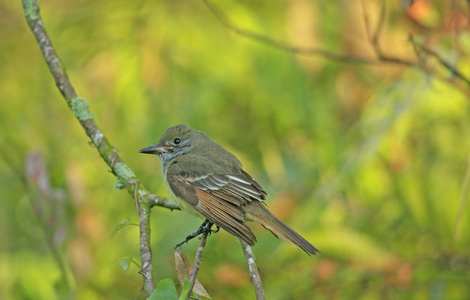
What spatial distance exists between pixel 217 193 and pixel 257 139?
2.42 metres

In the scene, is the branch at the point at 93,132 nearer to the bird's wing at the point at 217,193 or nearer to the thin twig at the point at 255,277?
the bird's wing at the point at 217,193

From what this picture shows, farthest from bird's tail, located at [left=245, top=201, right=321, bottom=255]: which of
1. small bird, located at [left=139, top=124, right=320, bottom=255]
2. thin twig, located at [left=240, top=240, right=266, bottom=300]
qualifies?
thin twig, located at [left=240, top=240, right=266, bottom=300]

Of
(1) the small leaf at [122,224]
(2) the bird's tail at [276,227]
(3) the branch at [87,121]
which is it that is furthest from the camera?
(3) the branch at [87,121]

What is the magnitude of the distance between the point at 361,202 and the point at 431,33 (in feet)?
5.59

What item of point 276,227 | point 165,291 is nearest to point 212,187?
point 276,227

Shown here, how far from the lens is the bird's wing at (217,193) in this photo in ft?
12.6

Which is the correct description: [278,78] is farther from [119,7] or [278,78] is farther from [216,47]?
[119,7]

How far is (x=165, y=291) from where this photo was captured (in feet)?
8.18

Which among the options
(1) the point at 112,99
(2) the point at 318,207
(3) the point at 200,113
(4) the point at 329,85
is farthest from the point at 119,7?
(2) the point at 318,207

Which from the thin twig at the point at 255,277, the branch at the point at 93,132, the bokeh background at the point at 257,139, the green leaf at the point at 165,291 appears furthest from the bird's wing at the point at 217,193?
the green leaf at the point at 165,291

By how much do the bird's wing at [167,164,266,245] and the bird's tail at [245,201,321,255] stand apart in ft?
0.19

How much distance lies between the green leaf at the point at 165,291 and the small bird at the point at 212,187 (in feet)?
2.90

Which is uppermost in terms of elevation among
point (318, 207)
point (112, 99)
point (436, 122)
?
point (112, 99)

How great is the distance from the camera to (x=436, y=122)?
15.6 ft
